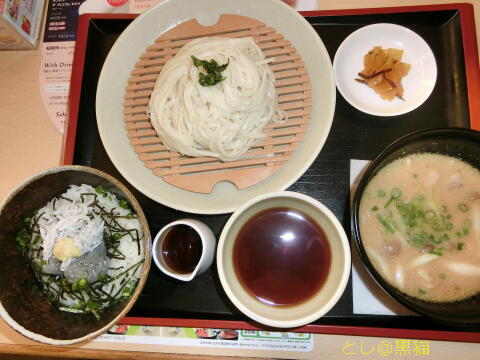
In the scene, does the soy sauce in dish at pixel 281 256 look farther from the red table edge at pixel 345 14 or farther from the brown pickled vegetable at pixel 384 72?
the brown pickled vegetable at pixel 384 72

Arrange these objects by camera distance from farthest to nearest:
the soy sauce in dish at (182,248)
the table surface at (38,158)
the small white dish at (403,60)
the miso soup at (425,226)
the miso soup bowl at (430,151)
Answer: the small white dish at (403,60)
the table surface at (38,158)
the soy sauce in dish at (182,248)
the miso soup at (425,226)
the miso soup bowl at (430,151)

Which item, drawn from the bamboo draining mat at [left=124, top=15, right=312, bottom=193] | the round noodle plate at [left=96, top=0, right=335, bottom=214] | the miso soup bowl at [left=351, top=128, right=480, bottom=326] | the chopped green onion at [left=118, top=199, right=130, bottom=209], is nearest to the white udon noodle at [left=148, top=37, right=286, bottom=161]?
the bamboo draining mat at [left=124, top=15, right=312, bottom=193]

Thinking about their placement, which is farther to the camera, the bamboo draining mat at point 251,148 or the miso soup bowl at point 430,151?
the bamboo draining mat at point 251,148

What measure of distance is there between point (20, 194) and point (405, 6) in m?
2.39

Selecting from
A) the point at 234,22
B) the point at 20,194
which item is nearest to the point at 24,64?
the point at 20,194

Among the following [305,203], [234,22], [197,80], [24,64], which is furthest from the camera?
[24,64]

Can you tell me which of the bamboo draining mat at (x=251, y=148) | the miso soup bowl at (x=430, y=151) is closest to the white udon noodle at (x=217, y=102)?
the bamboo draining mat at (x=251, y=148)

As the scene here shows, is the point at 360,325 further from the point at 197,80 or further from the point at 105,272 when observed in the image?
the point at 197,80

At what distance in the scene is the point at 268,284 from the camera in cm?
185

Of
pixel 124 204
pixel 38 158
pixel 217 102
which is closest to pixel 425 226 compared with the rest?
pixel 217 102

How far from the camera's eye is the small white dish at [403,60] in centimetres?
220

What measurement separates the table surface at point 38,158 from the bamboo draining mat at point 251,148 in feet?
→ 1.67

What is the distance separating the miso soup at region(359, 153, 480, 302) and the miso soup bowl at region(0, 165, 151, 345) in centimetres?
110

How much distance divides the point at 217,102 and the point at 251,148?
32 cm
